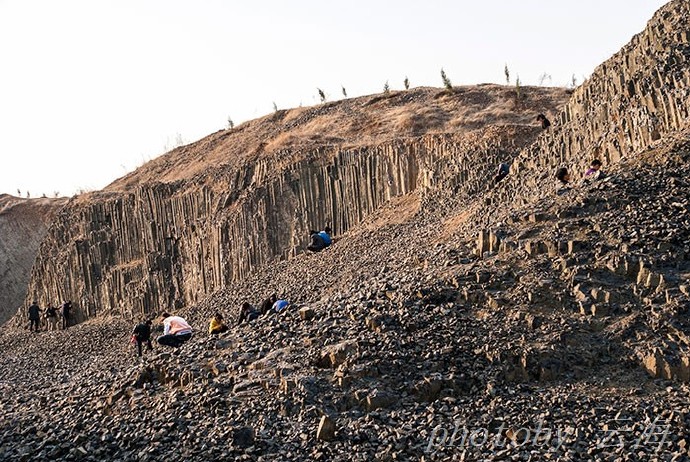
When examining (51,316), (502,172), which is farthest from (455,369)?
(51,316)

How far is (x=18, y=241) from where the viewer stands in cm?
4853

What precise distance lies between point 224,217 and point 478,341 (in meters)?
18.1

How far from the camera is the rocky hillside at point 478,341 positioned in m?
14.1

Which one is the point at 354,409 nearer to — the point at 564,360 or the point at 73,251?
the point at 564,360

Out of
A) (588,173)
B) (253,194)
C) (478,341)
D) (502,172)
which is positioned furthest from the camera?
(253,194)

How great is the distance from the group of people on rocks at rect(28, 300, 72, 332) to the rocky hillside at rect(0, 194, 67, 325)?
852cm

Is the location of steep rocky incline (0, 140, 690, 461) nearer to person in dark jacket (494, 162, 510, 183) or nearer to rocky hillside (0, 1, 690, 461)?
rocky hillside (0, 1, 690, 461)

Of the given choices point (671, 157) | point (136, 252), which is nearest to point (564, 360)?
point (671, 157)

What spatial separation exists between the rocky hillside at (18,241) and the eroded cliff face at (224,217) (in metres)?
7.61

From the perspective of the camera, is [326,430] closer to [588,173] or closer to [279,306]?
[279,306]

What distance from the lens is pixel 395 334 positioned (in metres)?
16.4

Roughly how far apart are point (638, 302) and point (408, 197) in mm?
13399

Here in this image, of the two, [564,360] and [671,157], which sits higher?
[671,157]

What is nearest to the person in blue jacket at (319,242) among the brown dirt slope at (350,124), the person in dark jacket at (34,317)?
the brown dirt slope at (350,124)
